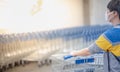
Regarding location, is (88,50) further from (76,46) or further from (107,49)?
(76,46)

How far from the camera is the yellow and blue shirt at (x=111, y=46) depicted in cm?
116

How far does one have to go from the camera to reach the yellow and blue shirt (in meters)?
1.16

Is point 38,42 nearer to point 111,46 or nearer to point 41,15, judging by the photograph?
point 41,15

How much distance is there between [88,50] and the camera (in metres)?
1.21

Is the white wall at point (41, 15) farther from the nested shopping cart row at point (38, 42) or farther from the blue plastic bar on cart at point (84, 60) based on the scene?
the blue plastic bar on cart at point (84, 60)

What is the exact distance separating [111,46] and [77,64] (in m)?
0.50

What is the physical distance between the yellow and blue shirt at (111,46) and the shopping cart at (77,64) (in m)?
0.37

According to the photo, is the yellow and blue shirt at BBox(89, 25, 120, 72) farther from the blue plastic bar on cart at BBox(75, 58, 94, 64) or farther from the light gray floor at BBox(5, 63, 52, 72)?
the light gray floor at BBox(5, 63, 52, 72)

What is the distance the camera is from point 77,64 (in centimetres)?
162

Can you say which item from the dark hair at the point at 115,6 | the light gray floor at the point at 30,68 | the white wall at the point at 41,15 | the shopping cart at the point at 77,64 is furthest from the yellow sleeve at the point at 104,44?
the white wall at the point at 41,15

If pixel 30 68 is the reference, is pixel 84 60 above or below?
above

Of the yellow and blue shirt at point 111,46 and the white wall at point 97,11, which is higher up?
the white wall at point 97,11

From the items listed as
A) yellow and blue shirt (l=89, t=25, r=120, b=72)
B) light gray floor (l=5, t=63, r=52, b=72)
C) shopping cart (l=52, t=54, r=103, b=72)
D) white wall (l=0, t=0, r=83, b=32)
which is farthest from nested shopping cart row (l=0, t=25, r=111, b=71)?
yellow and blue shirt (l=89, t=25, r=120, b=72)

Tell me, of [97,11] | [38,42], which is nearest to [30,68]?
[38,42]
